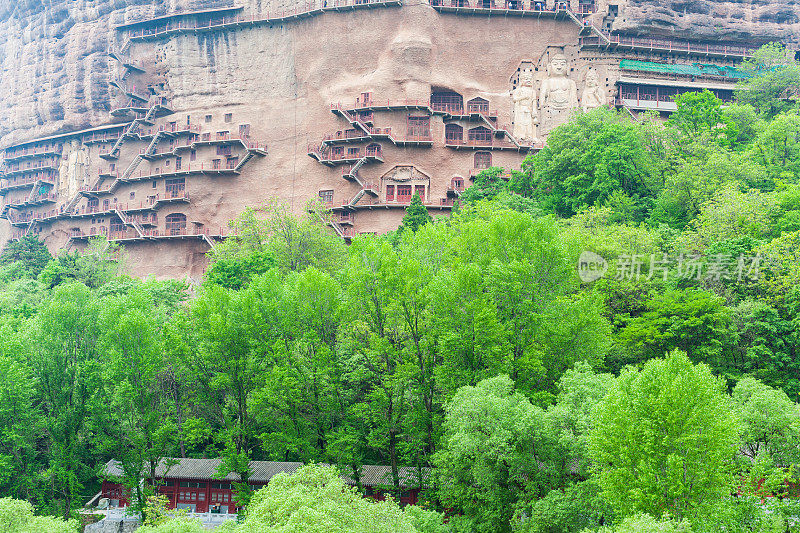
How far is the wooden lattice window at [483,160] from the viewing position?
178ft

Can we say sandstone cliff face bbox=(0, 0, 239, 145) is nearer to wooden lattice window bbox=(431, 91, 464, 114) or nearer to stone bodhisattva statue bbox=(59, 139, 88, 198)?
stone bodhisattva statue bbox=(59, 139, 88, 198)

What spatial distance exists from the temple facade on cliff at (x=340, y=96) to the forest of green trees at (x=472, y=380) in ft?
53.1

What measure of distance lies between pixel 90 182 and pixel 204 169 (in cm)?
1476

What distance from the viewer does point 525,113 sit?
55.4 meters

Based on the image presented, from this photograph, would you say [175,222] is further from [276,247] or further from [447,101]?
[447,101]

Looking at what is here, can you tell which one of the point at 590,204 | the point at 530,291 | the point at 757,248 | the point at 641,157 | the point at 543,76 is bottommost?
the point at 530,291

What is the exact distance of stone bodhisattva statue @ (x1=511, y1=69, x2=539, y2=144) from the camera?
55.2 metres

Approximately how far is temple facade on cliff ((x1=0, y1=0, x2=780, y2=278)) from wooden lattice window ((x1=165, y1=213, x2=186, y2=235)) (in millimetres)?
184

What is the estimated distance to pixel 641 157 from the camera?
4334 cm

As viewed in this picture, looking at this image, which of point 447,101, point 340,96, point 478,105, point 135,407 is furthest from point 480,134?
point 135,407

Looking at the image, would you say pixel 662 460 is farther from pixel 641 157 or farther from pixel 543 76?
pixel 543 76

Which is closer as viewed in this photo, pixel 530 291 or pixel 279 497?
pixel 279 497

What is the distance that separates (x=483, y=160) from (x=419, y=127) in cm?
535

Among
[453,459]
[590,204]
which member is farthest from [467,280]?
[590,204]
